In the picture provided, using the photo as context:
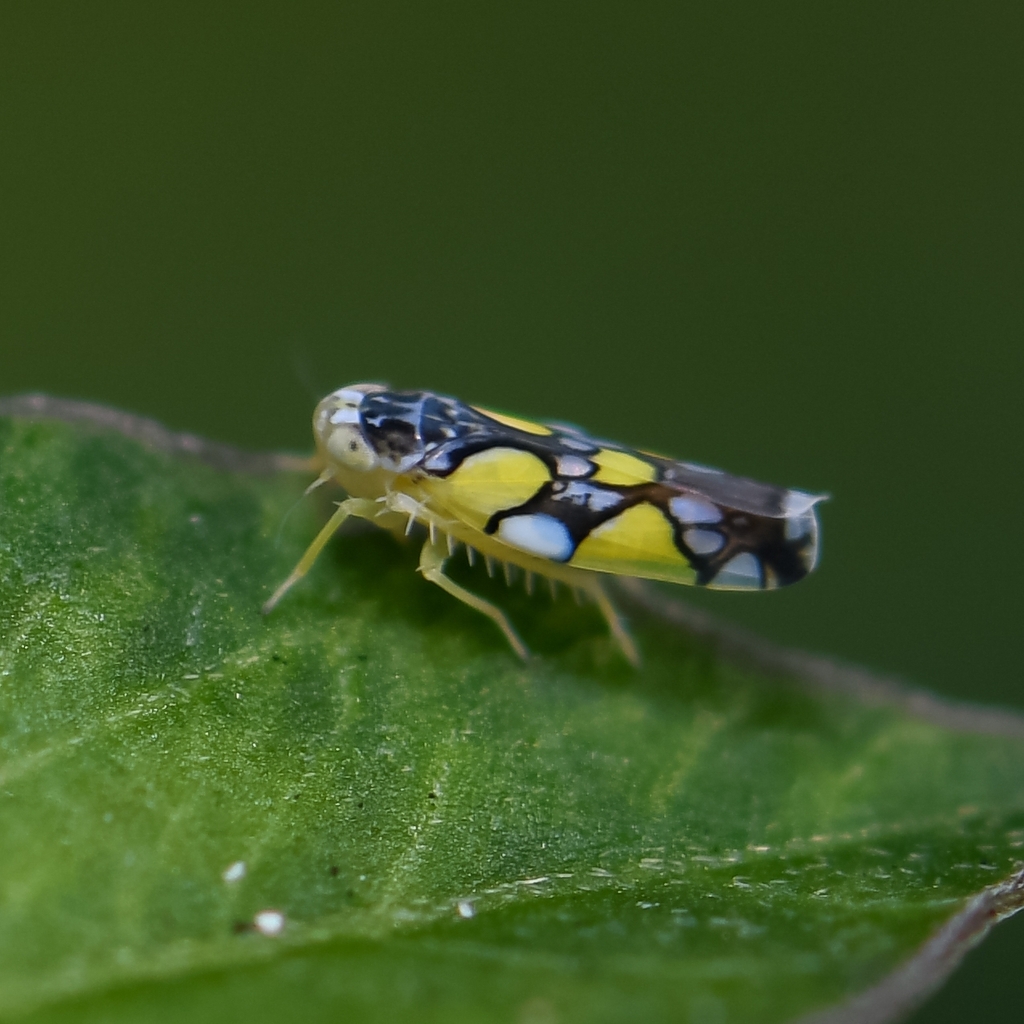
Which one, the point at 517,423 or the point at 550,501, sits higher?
the point at 517,423

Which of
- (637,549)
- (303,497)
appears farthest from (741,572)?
(303,497)

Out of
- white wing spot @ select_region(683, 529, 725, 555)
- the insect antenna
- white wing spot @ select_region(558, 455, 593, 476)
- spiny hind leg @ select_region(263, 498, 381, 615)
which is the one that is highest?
white wing spot @ select_region(558, 455, 593, 476)

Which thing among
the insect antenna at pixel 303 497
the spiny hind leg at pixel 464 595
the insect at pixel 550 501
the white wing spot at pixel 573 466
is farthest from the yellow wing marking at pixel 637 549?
the insect antenna at pixel 303 497

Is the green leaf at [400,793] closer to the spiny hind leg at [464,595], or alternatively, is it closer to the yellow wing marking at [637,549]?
the spiny hind leg at [464,595]

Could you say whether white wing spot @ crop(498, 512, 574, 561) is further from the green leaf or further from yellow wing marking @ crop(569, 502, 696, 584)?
the green leaf

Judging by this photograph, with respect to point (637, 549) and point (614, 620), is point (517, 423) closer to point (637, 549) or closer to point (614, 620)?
point (637, 549)

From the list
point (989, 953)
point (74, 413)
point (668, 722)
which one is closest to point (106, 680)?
point (74, 413)

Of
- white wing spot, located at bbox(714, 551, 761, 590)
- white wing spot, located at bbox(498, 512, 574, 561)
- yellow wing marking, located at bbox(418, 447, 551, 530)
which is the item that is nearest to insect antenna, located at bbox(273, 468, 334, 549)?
yellow wing marking, located at bbox(418, 447, 551, 530)

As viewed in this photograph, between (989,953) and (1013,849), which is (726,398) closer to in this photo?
(989,953)
